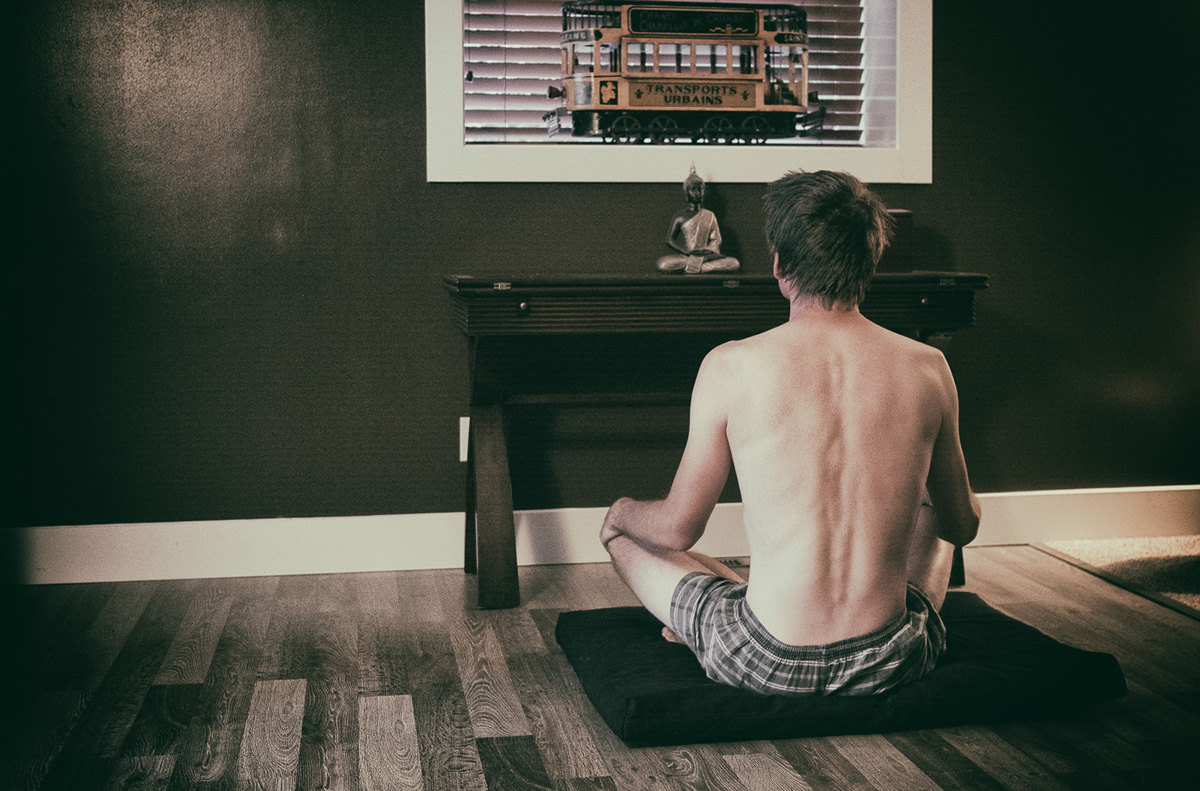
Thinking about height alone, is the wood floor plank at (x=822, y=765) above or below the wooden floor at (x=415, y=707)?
above

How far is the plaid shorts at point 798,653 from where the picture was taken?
6.95 feet

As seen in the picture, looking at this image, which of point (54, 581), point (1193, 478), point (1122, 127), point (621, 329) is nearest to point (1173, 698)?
point (621, 329)

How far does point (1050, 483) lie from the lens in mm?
3889

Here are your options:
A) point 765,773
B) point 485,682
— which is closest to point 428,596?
point 485,682

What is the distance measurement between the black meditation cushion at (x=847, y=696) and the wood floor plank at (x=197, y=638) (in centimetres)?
88

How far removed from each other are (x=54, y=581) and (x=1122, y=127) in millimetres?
3642

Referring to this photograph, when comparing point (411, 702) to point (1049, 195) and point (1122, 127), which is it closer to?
point (1049, 195)

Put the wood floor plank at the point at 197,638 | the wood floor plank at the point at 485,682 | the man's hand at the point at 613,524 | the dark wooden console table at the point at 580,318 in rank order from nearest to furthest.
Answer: the wood floor plank at the point at 485,682 → the man's hand at the point at 613,524 → the wood floor plank at the point at 197,638 → the dark wooden console table at the point at 580,318

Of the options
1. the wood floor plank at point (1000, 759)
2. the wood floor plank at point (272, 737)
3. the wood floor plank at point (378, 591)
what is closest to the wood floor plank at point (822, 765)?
the wood floor plank at point (1000, 759)

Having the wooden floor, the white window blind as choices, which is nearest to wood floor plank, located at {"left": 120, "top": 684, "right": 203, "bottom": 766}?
the wooden floor

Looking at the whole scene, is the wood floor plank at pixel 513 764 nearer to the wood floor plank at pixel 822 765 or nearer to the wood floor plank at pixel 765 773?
the wood floor plank at pixel 765 773

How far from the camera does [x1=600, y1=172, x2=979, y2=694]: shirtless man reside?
2033mm

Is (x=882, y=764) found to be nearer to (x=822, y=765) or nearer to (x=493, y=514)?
(x=822, y=765)

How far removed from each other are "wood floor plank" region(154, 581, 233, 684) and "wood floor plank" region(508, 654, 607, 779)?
0.72 m
